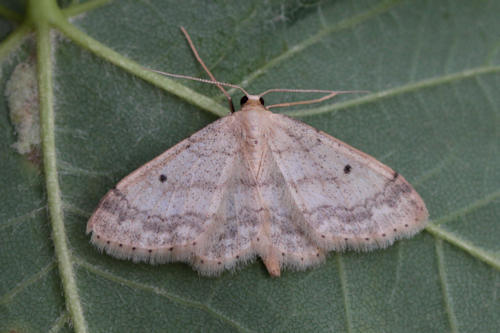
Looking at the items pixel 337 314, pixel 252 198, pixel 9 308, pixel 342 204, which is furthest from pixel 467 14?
pixel 9 308

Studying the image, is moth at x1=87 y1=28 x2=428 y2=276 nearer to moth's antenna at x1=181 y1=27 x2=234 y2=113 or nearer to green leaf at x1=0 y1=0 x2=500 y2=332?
moth's antenna at x1=181 y1=27 x2=234 y2=113

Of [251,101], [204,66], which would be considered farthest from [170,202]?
[204,66]

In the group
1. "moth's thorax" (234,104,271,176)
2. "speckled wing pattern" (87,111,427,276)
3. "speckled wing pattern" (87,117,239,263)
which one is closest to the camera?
"speckled wing pattern" (87,117,239,263)

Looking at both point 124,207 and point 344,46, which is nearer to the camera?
point 124,207

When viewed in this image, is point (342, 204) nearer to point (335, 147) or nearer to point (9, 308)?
point (335, 147)

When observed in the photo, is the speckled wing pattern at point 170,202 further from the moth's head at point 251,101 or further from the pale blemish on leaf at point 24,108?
the pale blemish on leaf at point 24,108

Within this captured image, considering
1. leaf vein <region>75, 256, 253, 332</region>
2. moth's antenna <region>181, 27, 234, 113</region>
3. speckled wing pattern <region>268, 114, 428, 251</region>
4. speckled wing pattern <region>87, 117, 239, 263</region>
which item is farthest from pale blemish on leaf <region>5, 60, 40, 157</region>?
speckled wing pattern <region>268, 114, 428, 251</region>

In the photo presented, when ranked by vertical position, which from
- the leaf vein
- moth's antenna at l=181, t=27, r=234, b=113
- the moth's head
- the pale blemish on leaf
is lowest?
the leaf vein

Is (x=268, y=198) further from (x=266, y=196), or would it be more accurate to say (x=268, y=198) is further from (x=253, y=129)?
(x=253, y=129)
